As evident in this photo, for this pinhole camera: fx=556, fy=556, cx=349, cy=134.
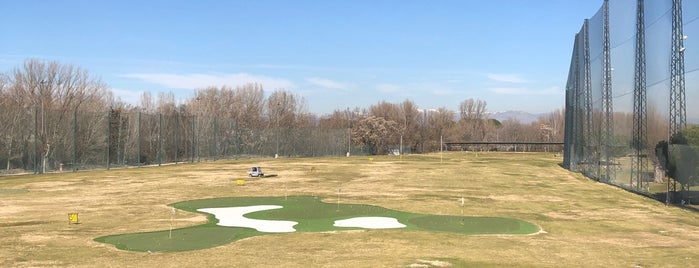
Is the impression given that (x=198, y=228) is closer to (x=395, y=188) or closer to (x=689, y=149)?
(x=395, y=188)

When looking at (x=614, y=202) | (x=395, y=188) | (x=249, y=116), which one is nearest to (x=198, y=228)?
(x=395, y=188)

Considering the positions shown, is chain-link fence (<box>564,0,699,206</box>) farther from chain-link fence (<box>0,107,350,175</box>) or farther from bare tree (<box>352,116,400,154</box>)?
bare tree (<box>352,116,400,154</box>)

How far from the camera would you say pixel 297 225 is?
17.5 metres

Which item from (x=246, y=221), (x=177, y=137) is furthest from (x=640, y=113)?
(x=177, y=137)

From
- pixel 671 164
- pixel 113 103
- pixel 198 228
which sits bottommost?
pixel 198 228

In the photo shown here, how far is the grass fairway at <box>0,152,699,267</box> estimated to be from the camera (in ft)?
39.2

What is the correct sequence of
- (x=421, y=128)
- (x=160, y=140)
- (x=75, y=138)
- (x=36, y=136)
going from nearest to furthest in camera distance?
(x=36, y=136)
(x=75, y=138)
(x=160, y=140)
(x=421, y=128)

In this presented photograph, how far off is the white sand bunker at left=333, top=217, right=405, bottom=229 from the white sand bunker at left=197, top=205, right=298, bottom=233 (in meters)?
1.67

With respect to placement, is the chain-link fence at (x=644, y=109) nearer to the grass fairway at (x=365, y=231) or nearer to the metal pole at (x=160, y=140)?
the grass fairway at (x=365, y=231)

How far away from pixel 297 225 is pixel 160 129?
136 ft

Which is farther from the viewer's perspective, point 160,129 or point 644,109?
point 160,129

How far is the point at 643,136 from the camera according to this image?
94.4ft

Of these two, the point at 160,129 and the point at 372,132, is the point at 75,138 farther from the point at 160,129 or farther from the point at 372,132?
the point at 372,132

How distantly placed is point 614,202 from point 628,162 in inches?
287
